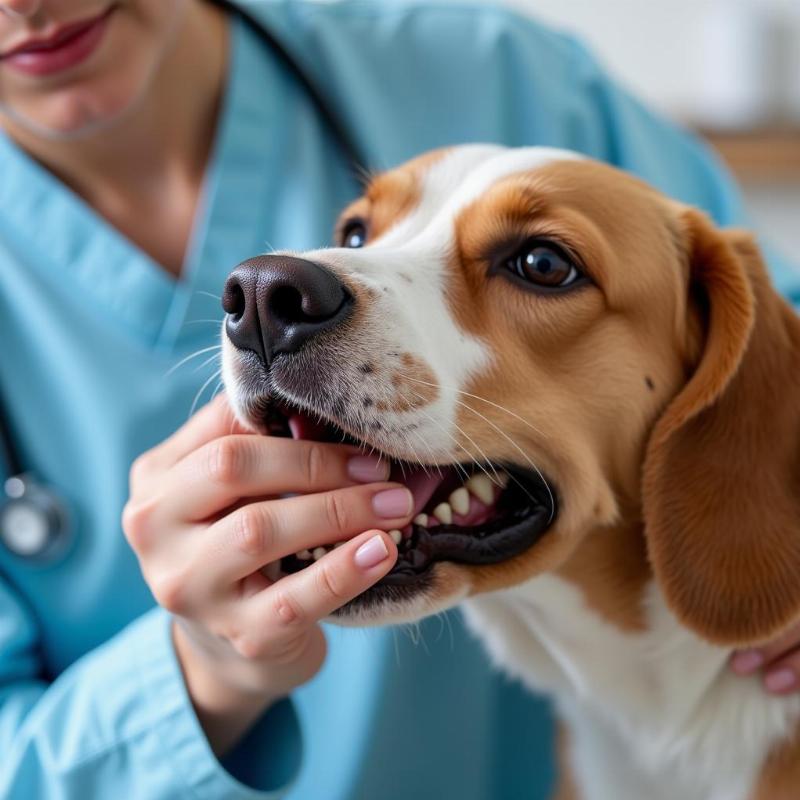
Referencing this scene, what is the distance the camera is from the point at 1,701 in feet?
3.70

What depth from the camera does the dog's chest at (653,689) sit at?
1.05m

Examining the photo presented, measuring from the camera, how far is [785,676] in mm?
1035

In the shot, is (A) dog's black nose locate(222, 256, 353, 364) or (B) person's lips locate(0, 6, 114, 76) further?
(B) person's lips locate(0, 6, 114, 76)

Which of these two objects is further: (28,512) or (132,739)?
(28,512)

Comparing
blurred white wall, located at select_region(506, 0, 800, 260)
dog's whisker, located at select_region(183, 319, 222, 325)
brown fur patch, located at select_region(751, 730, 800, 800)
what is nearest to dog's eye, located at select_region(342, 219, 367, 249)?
dog's whisker, located at select_region(183, 319, 222, 325)

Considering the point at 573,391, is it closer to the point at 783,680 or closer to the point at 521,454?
the point at 521,454

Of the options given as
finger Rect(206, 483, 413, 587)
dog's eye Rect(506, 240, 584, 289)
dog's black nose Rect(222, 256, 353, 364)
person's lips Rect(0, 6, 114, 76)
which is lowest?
finger Rect(206, 483, 413, 587)

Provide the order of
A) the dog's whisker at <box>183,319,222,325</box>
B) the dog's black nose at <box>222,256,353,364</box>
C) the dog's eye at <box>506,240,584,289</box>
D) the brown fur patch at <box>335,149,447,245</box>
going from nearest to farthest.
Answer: the dog's black nose at <box>222,256,353,364</box>, the dog's eye at <box>506,240,584,289</box>, the brown fur patch at <box>335,149,447,245</box>, the dog's whisker at <box>183,319,222,325</box>

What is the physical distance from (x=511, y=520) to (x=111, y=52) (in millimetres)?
689

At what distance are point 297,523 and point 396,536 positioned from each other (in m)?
0.10

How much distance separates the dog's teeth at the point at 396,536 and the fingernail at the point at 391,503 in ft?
0.08

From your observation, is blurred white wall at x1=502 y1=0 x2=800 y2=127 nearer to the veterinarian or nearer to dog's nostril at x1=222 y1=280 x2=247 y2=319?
the veterinarian

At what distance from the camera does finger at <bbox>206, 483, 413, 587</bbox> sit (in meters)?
0.81

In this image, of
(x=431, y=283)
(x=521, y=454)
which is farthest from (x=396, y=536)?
(x=431, y=283)
